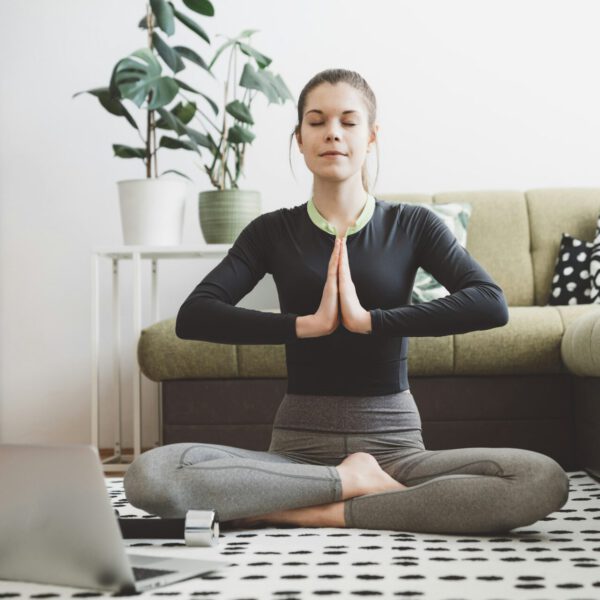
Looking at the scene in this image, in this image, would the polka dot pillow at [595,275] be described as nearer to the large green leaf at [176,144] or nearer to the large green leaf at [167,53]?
the large green leaf at [176,144]

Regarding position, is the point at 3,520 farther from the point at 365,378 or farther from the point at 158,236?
the point at 158,236

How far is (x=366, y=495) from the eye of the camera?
1.66 metres

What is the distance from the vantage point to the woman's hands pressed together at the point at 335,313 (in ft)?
5.49

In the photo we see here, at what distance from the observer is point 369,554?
1436 millimetres

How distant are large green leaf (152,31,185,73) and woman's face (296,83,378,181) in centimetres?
127

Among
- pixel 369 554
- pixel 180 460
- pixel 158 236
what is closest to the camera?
pixel 369 554

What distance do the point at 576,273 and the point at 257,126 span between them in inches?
51.1

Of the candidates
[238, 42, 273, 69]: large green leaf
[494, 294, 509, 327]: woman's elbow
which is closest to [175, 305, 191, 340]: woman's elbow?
[494, 294, 509, 327]: woman's elbow

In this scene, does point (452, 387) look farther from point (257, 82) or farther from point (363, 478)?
point (257, 82)

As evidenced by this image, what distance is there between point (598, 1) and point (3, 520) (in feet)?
10.0

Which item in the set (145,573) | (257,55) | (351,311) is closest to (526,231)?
(257,55)

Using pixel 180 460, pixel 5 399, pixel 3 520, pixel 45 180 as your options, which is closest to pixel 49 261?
pixel 45 180

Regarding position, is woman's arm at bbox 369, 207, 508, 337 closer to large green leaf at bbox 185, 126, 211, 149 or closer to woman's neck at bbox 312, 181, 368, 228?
woman's neck at bbox 312, 181, 368, 228

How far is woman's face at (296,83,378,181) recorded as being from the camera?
5.87 feet
